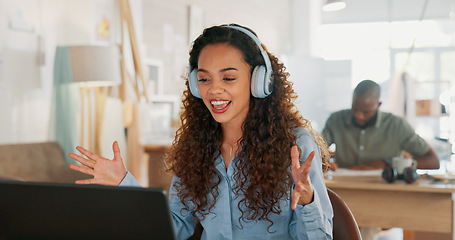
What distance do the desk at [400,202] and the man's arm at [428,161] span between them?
15.9 inches

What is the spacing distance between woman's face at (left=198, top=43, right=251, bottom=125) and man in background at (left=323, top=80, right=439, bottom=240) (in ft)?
6.06

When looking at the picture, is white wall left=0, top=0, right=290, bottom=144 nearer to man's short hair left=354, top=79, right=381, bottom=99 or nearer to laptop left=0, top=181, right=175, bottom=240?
man's short hair left=354, top=79, right=381, bottom=99

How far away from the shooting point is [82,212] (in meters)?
0.84

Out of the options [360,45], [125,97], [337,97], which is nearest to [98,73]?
[125,97]

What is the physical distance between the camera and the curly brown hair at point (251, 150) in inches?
59.7

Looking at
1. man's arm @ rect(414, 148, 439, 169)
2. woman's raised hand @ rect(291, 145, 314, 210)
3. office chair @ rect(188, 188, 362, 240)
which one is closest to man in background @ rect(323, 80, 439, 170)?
man's arm @ rect(414, 148, 439, 169)

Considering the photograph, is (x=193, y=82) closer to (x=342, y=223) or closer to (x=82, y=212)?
(x=342, y=223)

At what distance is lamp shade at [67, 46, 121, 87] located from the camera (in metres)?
3.96

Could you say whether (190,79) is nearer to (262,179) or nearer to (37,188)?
(262,179)

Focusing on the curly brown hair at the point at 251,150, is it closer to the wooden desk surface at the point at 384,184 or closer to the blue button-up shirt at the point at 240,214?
the blue button-up shirt at the point at 240,214

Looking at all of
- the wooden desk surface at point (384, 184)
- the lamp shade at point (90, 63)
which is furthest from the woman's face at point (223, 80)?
the lamp shade at point (90, 63)

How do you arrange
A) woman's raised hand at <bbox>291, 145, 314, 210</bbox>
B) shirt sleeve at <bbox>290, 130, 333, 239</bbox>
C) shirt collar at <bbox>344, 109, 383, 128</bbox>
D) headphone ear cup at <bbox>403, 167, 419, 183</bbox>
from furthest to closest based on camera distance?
shirt collar at <bbox>344, 109, 383, 128</bbox> → headphone ear cup at <bbox>403, 167, 419, 183</bbox> → shirt sleeve at <bbox>290, 130, 333, 239</bbox> → woman's raised hand at <bbox>291, 145, 314, 210</bbox>

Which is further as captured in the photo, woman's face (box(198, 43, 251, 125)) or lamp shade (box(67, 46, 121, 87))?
lamp shade (box(67, 46, 121, 87))

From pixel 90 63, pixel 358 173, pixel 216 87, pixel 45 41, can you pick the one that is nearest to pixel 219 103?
pixel 216 87
